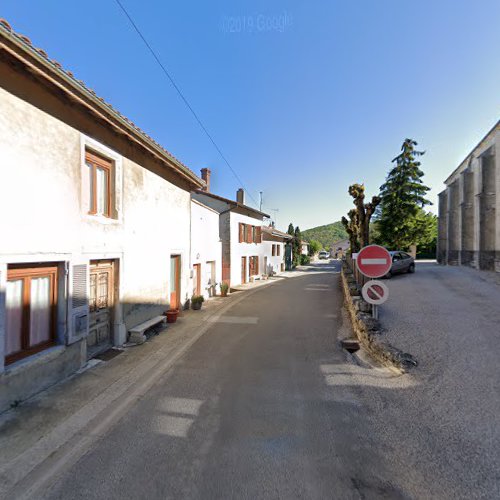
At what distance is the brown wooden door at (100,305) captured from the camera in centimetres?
620

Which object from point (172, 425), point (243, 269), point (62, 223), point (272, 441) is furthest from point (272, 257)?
point (272, 441)

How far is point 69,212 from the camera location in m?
5.17

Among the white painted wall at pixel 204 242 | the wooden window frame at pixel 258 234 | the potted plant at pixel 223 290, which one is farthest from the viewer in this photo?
the wooden window frame at pixel 258 234

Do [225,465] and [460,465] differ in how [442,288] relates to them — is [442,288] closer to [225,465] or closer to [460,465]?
[460,465]

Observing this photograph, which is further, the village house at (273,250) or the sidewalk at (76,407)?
the village house at (273,250)

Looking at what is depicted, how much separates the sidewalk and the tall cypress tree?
25668 millimetres

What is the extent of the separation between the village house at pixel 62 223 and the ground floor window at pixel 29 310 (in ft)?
0.05

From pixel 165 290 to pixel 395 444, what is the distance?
7616 millimetres

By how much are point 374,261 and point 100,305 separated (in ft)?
20.9

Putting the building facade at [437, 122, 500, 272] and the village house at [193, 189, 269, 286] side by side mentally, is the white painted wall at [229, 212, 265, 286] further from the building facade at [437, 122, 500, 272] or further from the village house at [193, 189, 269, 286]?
the building facade at [437, 122, 500, 272]

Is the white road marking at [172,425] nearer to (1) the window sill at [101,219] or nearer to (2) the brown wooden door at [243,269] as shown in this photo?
(1) the window sill at [101,219]

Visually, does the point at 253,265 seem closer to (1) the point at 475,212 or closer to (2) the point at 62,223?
(1) the point at 475,212

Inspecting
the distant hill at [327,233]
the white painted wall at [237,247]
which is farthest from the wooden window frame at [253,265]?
the distant hill at [327,233]

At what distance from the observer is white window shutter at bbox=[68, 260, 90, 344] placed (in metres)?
5.21
